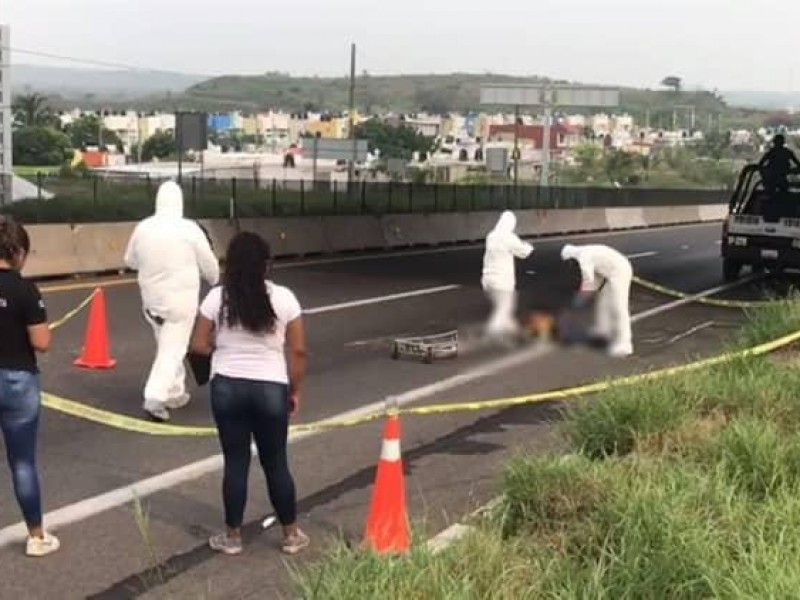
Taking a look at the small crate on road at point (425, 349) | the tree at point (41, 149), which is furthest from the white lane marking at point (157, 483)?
the tree at point (41, 149)

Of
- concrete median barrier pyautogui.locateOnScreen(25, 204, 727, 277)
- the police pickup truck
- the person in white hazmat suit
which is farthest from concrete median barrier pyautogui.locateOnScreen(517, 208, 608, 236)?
the person in white hazmat suit

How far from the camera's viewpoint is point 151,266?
31.3 feet

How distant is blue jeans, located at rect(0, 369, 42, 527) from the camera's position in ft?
20.2

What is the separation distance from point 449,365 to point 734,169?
96.4 meters

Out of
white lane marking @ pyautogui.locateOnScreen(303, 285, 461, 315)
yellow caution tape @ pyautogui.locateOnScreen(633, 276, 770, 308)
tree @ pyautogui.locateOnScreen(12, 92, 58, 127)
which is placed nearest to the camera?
white lane marking @ pyautogui.locateOnScreen(303, 285, 461, 315)

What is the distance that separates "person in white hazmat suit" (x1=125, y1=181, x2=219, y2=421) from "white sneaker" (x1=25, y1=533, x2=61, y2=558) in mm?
3224

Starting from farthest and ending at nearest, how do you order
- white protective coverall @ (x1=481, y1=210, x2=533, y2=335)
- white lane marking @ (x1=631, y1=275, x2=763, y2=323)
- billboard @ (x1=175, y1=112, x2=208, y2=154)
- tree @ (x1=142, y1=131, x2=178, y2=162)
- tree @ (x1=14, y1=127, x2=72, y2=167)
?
tree @ (x1=142, y1=131, x2=178, y2=162)
tree @ (x1=14, y1=127, x2=72, y2=167)
billboard @ (x1=175, y1=112, x2=208, y2=154)
white lane marking @ (x1=631, y1=275, x2=763, y2=323)
white protective coverall @ (x1=481, y1=210, x2=533, y2=335)

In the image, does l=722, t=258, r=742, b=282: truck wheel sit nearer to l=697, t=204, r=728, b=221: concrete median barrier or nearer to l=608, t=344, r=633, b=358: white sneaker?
l=608, t=344, r=633, b=358: white sneaker

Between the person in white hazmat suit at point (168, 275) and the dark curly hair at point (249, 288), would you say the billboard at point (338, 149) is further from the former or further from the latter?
the dark curly hair at point (249, 288)

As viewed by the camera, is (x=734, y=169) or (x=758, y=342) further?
(x=734, y=169)

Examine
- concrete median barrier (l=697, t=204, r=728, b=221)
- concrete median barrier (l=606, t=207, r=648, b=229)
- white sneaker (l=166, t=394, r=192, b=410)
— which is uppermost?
white sneaker (l=166, t=394, r=192, b=410)

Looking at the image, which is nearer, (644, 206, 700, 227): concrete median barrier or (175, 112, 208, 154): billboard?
(175, 112, 208, 154): billboard

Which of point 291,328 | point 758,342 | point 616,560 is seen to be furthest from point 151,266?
point 758,342

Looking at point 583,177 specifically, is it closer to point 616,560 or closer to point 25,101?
point 25,101
